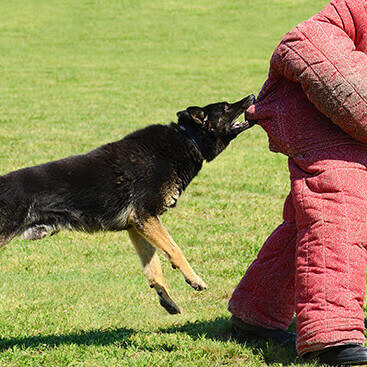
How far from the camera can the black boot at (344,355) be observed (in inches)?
135

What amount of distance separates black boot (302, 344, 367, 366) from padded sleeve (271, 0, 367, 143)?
122 centimetres

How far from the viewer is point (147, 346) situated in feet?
13.8

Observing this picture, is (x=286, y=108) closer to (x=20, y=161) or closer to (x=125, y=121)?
(x=20, y=161)

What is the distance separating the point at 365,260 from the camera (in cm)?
360

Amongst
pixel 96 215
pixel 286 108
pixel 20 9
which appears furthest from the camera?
pixel 20 9

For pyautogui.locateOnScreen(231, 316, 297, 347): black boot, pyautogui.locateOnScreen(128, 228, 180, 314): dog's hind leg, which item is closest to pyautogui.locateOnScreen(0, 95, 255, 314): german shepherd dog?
pyautogui.locateOnScreen(128, 228, 180, 314): dog's hind leg

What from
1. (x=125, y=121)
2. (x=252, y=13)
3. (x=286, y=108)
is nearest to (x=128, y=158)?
(x=286, y=108)

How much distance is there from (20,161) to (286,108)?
737 cm

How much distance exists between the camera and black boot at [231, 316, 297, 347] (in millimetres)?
4086

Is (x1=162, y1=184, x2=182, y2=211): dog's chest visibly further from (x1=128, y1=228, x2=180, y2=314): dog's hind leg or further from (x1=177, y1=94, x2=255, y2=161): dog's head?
(x1=177, y1=94, x2=255, y2=161): dog's head

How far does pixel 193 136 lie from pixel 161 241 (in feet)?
3.57

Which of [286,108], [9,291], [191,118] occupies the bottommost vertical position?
[9,291]

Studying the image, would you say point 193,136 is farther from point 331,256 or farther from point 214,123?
point 331,256

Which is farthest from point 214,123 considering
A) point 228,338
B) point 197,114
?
point 228,338
